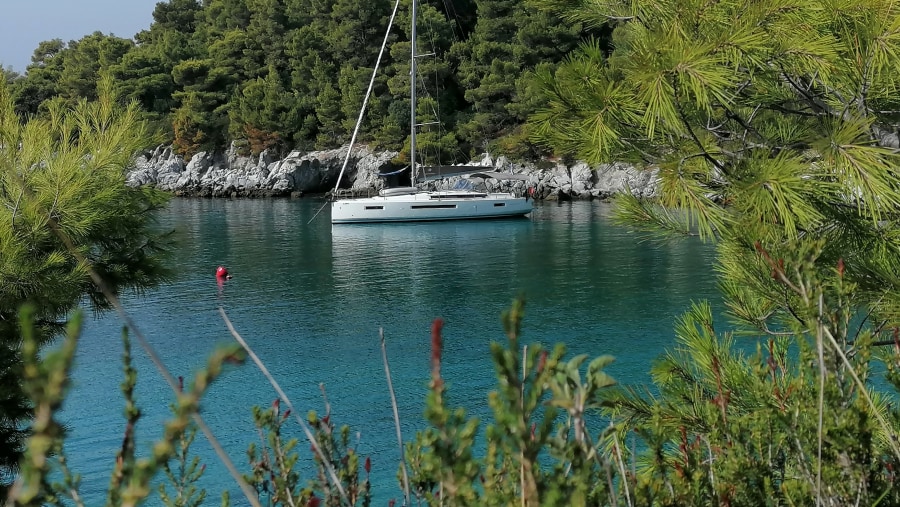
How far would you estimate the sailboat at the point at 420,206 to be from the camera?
25188 millimetres

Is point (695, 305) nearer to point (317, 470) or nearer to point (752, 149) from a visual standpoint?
point (752, 149)

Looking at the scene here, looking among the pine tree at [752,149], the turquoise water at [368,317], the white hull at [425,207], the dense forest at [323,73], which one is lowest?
the turquoise water at [368,317]

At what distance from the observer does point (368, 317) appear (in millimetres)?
12648

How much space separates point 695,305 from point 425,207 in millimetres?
22698

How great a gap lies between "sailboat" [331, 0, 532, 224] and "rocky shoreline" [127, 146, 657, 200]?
3314mm

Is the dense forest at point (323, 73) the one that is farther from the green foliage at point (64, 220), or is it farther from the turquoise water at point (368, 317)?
the green foliage at point (64, 220)

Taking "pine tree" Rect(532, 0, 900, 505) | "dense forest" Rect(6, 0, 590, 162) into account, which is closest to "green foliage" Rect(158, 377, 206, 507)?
"pine tree" Rect(532, 0, 900, 505)

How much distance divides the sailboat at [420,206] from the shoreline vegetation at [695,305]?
19.4m

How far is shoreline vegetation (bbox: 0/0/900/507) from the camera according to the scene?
904mm

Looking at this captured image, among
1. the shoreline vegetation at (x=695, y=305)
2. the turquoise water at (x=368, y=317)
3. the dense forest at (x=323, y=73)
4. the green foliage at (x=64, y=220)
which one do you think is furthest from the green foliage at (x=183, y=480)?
the dense forest at (x=323, y=73)

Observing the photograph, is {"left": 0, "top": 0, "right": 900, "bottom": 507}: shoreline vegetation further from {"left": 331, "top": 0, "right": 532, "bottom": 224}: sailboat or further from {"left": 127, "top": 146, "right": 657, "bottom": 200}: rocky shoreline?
{"left": 127, "top": 146, "right": 657, "bottom": 200}: rocky shoreline

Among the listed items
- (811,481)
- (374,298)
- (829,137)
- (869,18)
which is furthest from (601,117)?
(374,298)

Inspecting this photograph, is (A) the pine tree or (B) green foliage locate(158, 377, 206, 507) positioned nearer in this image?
(B) green foliage locate(158, 377, 206, 507)

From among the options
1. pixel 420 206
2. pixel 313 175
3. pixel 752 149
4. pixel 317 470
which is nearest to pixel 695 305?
pixel 752 149
